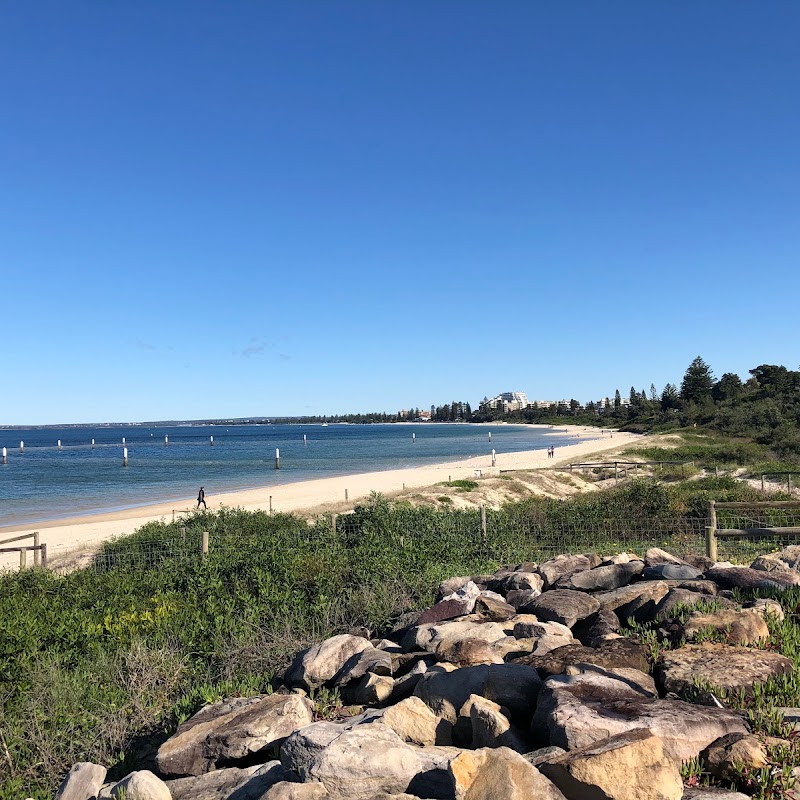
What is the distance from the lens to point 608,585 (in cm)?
971

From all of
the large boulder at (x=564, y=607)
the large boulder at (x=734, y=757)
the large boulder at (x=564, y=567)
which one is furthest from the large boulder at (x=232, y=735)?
the large boulder at (x=564, y=567)

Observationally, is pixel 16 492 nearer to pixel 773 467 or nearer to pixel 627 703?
pixel 773 467

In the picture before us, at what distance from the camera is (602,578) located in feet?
32.1

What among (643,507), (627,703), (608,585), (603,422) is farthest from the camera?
(603,422)

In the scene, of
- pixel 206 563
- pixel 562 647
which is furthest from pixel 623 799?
pixel 206 563

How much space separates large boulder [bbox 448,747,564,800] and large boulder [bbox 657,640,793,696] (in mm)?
2122

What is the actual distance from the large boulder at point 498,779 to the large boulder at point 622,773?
0.13 metres

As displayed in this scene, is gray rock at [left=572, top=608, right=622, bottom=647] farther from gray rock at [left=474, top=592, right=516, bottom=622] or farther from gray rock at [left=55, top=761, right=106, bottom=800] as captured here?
gray rock at [left=55, top=761, right=106, bottom=800]

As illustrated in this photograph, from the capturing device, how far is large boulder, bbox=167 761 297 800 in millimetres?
4684

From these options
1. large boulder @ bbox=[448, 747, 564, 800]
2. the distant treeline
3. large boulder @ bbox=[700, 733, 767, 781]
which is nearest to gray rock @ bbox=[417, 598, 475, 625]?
large boulder @ bbox=[700, 733, 767, 781]

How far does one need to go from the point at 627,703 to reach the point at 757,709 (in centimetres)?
103

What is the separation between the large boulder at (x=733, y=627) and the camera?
6.32 metres

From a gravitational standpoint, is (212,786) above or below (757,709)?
below

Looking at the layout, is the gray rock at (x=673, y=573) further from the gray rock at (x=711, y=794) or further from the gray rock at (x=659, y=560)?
the gray rock at (x=711, y=794)
